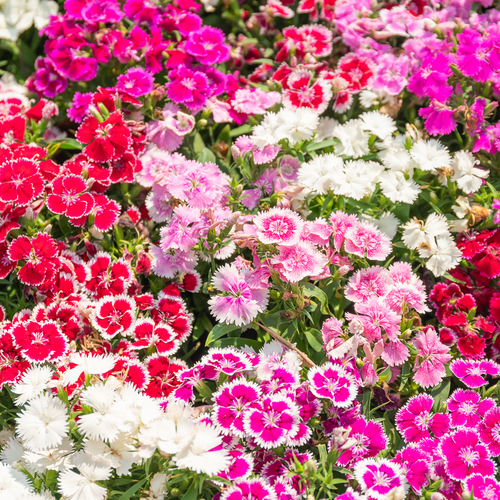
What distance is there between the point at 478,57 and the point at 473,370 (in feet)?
5.05

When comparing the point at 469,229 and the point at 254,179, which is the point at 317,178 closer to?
the point at 254,179

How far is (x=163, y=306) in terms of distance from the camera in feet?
7.89

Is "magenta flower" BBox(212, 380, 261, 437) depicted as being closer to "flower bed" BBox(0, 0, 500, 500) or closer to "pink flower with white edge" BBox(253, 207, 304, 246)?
"flower bed" BBox(0, 0, 500, 500)

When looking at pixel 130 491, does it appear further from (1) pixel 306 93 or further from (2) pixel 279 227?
(1) pixel 306 93

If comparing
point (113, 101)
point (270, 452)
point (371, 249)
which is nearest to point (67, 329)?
point (270, 452)

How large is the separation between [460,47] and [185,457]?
7.61 ft

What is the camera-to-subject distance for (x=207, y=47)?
2.88 metres

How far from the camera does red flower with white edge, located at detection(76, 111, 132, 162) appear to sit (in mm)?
2488

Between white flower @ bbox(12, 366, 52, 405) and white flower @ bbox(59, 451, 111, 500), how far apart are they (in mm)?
316

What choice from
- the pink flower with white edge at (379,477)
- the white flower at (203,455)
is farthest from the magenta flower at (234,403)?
the pink flower with white edge at (379,477)

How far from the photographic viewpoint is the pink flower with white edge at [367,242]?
7.10 feet

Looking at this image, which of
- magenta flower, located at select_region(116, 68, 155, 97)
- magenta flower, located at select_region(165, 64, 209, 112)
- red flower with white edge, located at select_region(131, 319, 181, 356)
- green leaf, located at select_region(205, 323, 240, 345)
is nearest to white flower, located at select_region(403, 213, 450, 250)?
green leaf, located at select_region(205, 323, 240, 345)

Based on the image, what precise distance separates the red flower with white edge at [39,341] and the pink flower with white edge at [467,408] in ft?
5.39

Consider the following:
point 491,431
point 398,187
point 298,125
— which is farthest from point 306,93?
point 491,431
